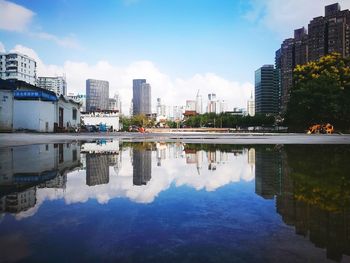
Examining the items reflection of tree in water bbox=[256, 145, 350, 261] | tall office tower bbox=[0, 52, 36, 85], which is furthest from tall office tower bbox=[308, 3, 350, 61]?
tall office tower bbox=[0, 52, 36, 85]

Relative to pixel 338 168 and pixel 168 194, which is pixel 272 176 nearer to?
pixel 338 168

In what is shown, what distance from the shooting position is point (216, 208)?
4539 millimetres

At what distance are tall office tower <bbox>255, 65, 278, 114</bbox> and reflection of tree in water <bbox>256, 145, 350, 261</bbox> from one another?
17876 cm

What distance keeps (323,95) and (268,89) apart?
142 metres

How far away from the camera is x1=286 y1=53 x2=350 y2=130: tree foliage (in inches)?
1700

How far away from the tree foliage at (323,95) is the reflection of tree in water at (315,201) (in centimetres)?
3888

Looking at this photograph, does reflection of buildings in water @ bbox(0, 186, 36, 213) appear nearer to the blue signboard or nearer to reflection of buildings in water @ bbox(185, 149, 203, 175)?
reflection of buildings in water @ bbox(185, 149, 203, 175)

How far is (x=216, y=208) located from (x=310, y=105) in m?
44.5

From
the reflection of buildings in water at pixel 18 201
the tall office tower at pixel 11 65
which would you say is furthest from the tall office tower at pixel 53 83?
the reflection of buildings in water at pixel 18 201

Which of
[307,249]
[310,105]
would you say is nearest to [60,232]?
[307,249]

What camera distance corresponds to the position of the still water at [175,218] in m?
2.88

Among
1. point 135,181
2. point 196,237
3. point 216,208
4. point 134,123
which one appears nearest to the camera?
point 196,237

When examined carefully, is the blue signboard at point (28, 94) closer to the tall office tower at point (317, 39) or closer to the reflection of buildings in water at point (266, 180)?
the reflection of buildings in water at point (266, 180)

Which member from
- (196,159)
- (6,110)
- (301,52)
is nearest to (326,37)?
(301,52)
